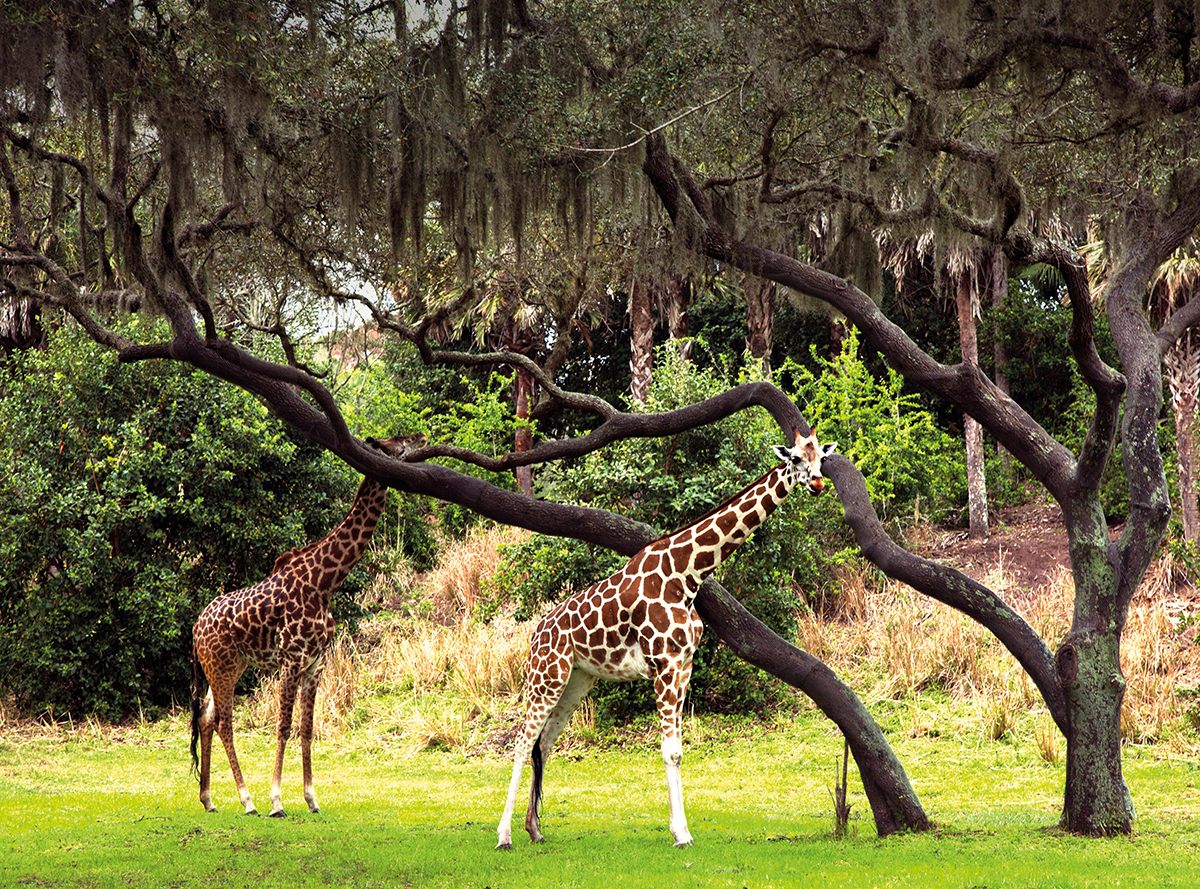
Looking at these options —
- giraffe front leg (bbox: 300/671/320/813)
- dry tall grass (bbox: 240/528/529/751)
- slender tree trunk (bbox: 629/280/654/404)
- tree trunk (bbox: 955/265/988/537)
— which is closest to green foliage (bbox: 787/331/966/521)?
tree trunk (bbox: 955/265/988/537)

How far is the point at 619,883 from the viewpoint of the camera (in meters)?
6.90

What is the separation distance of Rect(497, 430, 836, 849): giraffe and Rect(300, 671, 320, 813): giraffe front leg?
1.90 metres

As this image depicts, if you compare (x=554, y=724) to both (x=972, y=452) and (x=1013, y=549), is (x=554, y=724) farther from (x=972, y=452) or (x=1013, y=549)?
(x=972, y=452)

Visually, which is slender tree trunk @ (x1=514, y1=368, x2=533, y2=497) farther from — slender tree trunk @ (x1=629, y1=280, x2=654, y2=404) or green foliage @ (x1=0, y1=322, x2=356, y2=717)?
green foliage @ (x1=0, y1=322, x2=356, y2=717)

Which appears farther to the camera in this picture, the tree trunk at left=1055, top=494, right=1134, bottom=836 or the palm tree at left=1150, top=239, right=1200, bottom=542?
the palm tree at left=1150, top=239, right=1200, bottom=542

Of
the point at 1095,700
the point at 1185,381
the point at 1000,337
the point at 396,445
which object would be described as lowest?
the point at 1095,700

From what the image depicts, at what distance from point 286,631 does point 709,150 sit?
590cm

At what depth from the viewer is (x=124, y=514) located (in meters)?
15.4

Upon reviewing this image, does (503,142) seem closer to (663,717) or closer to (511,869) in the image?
(663,717)

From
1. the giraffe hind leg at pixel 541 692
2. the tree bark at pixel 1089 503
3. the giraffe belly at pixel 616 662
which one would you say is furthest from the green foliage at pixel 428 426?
the tree bark at pixel 1089 503

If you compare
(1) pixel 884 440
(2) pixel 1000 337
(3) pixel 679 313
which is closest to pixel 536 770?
(1) pixel 884 440

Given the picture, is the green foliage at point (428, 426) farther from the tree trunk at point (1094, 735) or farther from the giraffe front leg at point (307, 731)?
the tree trunk at point (1094, 735)

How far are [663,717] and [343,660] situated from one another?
31.0 ft

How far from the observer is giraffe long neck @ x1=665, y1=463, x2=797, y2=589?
8.42 metres
